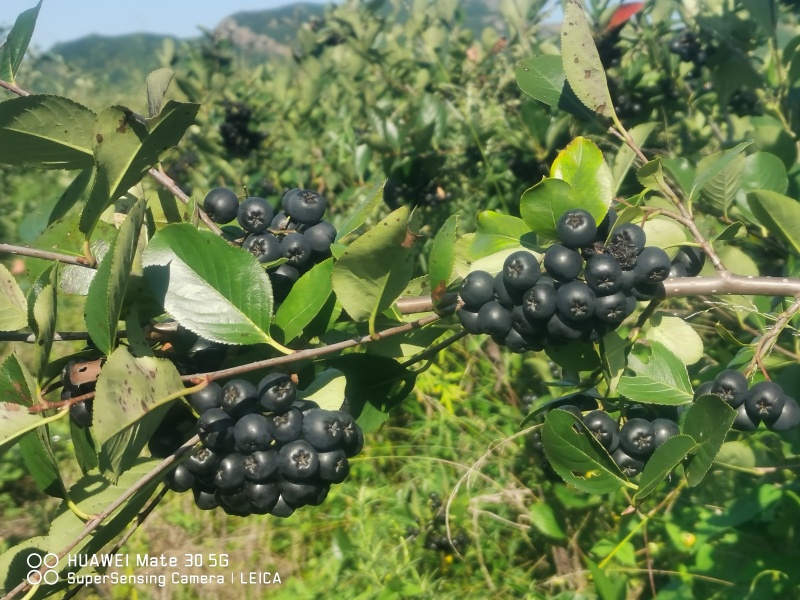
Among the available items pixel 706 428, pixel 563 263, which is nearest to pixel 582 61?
pixel 563 263

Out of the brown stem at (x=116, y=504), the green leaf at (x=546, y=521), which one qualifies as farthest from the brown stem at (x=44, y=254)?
the green leaf at (x=546, y=521)

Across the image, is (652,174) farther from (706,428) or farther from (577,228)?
(706,428)

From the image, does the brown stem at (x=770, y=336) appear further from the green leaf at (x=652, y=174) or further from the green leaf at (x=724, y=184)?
the green leaf at (x=724, y=184)

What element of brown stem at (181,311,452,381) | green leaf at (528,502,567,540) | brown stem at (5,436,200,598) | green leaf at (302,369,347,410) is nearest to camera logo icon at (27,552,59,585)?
brown stem at (5,436,200,598)

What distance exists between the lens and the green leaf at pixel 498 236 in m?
1.24

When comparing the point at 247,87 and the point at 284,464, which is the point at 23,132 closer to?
the point at 284,464

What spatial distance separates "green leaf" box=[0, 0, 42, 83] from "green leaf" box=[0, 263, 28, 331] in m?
0.32

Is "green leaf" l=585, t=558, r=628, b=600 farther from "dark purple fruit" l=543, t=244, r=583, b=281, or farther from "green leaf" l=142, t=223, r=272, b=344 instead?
"green leaf" l=142, t=223, r=272, b=344

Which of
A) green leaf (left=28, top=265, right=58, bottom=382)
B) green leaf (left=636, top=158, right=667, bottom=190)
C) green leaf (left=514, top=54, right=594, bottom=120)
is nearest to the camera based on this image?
green leaf (left=28, top=265, right=58, bottom=382)

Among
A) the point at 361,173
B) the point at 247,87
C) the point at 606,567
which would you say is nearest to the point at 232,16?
the point at 247,87

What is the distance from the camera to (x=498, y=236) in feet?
4.08

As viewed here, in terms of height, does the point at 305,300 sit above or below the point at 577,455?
above

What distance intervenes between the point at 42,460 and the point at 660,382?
984mm

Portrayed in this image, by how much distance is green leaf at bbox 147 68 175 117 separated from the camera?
1.06m
